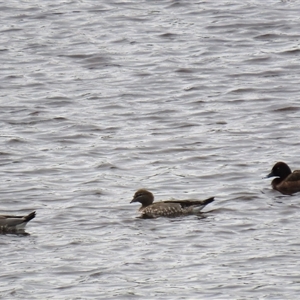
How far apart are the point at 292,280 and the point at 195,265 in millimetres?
1177

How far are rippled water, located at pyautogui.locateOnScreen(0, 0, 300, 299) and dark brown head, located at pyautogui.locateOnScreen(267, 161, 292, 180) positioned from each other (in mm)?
344

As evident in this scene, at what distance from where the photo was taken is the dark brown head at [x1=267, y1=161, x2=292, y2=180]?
17.5m

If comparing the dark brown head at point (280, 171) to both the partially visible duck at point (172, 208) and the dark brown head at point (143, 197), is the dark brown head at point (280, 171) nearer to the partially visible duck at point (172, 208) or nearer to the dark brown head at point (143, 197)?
the partially visible duck at point (172, 208)

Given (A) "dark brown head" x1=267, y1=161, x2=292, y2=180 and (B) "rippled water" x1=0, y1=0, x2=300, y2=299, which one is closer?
(B) "rippled water" x1=0, y1=0, x2=300, y2=299

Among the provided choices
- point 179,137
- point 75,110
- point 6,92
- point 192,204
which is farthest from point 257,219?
Result: point 6,92

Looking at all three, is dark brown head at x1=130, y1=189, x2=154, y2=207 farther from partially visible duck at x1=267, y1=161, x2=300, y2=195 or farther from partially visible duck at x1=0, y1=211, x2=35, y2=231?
partially visible duck at x1=267, y1=161, x2=300, y2=195

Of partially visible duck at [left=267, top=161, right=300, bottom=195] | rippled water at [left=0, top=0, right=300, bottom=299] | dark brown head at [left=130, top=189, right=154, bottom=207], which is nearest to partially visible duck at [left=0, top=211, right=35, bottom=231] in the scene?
rippled water at [left=0, top=0, right=300, bottom=299]

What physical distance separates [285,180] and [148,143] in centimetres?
336

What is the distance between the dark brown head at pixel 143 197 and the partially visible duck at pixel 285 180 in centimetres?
185

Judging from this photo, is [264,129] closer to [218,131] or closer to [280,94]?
[218,131]

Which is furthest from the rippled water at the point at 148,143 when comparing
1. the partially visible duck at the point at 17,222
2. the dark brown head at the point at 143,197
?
the dark brown head at the point at 143,197

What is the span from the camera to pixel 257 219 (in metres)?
15.7

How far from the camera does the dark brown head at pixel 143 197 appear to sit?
16.4m

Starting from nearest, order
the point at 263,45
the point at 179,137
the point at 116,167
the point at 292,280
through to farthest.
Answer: the point at 292,280 → the point at 116,167 → the point at 179,137 → the point at 263,45
